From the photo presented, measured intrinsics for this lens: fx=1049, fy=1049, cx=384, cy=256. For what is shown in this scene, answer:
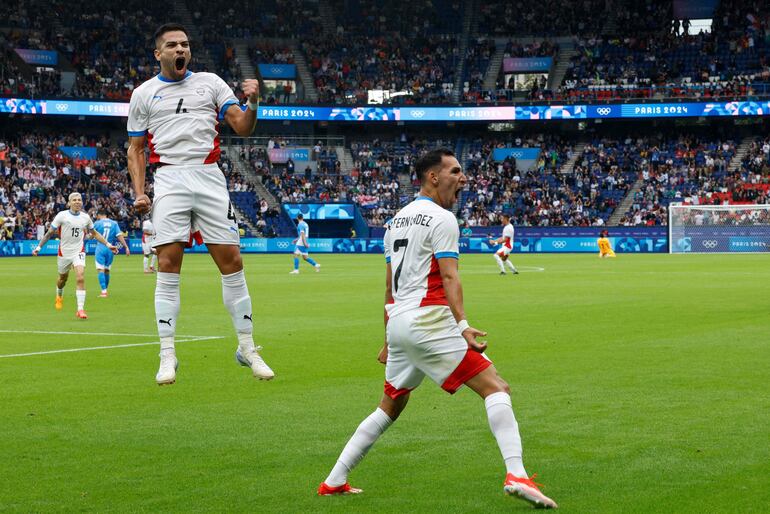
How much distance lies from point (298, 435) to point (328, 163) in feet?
220

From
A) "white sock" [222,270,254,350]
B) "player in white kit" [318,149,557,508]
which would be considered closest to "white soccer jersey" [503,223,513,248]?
"white sock" [222,270,254,350]

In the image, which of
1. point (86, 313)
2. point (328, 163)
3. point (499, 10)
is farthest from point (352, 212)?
point (86, 313)

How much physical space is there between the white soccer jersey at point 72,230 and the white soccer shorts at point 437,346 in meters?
17.8

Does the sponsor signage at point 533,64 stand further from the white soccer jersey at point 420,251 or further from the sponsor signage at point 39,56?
the white soccer jersey at point 420,251

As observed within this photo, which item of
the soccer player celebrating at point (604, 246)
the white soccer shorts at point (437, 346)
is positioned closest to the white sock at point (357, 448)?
the white soccer shorts at point (437, 346)

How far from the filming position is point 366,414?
32.3ft

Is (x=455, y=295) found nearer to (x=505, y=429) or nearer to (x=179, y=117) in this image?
(x=505, y=429)

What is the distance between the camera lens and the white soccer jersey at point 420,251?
6598 millimetres

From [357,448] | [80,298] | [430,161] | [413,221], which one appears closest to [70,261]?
[80,298]

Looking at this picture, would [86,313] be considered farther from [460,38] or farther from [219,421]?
[460,38]

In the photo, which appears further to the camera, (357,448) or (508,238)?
(508,238)

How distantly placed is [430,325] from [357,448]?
3.17ft

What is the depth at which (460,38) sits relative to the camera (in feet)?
264

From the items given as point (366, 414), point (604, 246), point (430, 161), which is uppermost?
point (430, 161)
